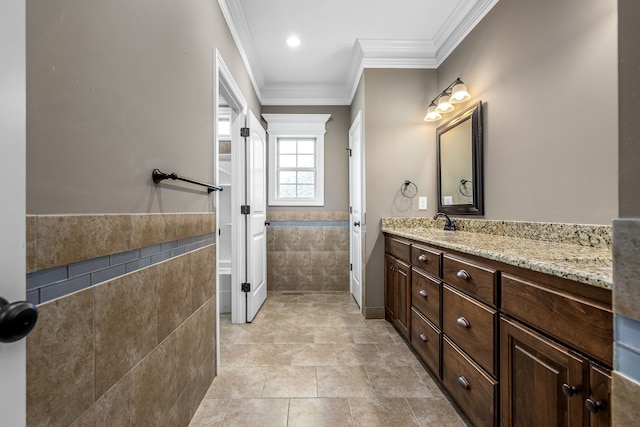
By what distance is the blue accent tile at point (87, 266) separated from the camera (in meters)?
0.71

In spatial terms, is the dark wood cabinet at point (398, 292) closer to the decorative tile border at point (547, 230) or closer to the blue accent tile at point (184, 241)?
the decorative tile border at point (547, 230)

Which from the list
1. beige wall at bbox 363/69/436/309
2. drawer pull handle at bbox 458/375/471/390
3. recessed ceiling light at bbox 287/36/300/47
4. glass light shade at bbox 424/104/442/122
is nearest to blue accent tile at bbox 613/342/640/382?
drawer pull handle at bbox 458/375/471/390

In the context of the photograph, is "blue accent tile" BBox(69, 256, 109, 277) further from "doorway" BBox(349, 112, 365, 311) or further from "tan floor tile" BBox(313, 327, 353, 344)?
"doorway" BBox(349, 112, 365, 311)

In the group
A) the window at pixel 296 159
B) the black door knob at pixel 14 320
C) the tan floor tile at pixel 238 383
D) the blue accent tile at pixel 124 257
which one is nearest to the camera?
the black door knob at pixel 14 320

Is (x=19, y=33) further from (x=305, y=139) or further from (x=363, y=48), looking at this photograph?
(x=305, y=139)

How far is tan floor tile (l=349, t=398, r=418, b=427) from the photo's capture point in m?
1.44

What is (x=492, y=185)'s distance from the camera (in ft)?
6.80

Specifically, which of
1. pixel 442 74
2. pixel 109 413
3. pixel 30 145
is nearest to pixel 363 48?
pixel 442 74

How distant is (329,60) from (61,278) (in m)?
3.11

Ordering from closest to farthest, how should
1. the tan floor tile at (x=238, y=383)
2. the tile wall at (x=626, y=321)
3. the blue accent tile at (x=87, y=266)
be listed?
the tile wall at (x=626, y=321)
the blue accent tile at (x=87, y=266)
the tan floor tile at (x=238, y=383)

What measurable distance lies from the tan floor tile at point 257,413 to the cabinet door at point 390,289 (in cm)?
126

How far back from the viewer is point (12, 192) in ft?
1.25

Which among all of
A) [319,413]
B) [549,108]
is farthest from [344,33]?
[319,413]

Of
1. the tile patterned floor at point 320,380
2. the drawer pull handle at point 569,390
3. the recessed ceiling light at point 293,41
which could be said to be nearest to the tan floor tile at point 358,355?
the tile patterned floor at point 320,380
